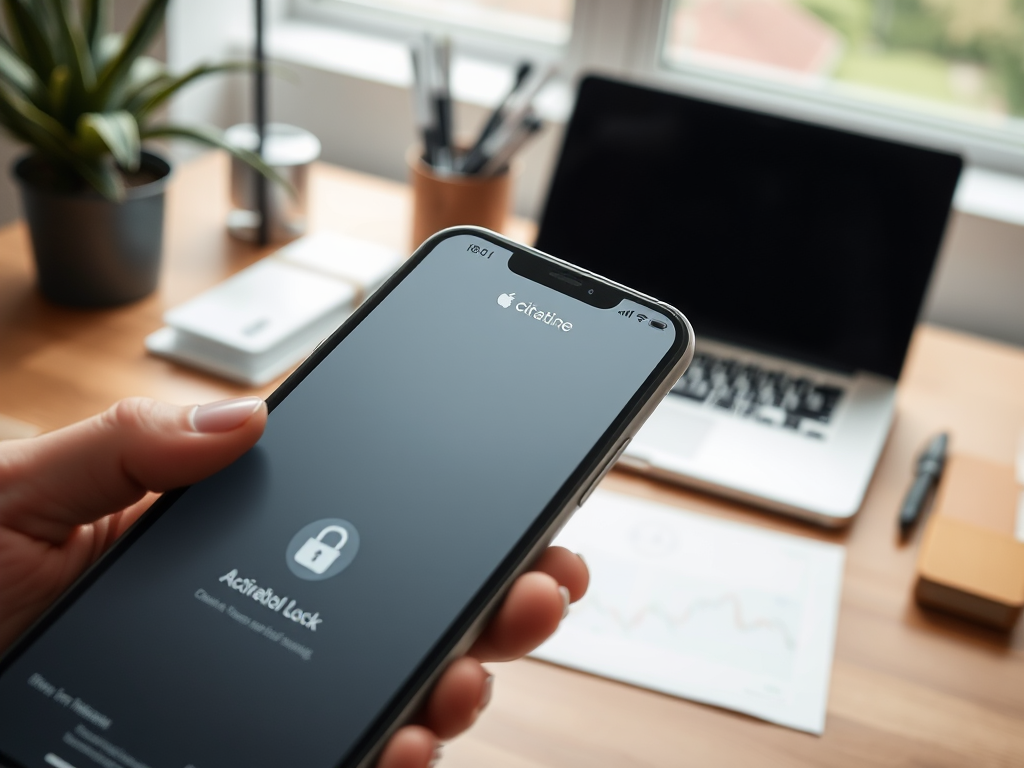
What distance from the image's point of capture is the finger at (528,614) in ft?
1.56

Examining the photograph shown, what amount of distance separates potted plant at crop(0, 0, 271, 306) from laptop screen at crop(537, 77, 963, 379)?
31 cm

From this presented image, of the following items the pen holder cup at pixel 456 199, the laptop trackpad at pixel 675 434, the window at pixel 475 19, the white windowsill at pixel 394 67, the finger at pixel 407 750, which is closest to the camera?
the finger at pixel 407 750

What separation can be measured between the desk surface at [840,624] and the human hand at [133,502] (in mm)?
87

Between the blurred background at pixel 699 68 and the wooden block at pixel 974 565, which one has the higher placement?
the blurred background at pixel 699 68

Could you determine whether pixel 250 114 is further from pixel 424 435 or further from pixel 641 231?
pixel 424 435

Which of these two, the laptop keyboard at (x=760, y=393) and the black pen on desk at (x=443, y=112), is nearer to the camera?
the laptop keyboard at (x=760, y=393)

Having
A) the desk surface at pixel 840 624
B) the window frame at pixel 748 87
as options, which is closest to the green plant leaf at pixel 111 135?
the desk surface at pixel 840 624

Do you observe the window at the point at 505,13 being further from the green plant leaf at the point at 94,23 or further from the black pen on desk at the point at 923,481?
the black pen on desk at the point at 923,481

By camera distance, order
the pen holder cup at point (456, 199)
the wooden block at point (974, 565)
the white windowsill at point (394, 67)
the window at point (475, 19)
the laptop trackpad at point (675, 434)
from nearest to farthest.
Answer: the wooden block at point (974, 565) < the laptop trackpad at point (675, 434) < the pen holder cup at point (456, 199) < the white windowsill at point (394, 67) < the window at point (475, 19)

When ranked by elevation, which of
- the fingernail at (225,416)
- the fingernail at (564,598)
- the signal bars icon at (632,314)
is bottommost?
the fingernail at (564,598)

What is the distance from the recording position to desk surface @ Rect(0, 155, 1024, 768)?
0.56m

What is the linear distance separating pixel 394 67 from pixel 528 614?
0.98 metres

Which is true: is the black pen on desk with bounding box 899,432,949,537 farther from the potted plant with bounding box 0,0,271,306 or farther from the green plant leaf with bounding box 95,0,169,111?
the green plant leaf with bounding box 95,0,169,111

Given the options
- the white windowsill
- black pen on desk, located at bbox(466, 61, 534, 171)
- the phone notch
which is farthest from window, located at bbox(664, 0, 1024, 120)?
the phone notch
